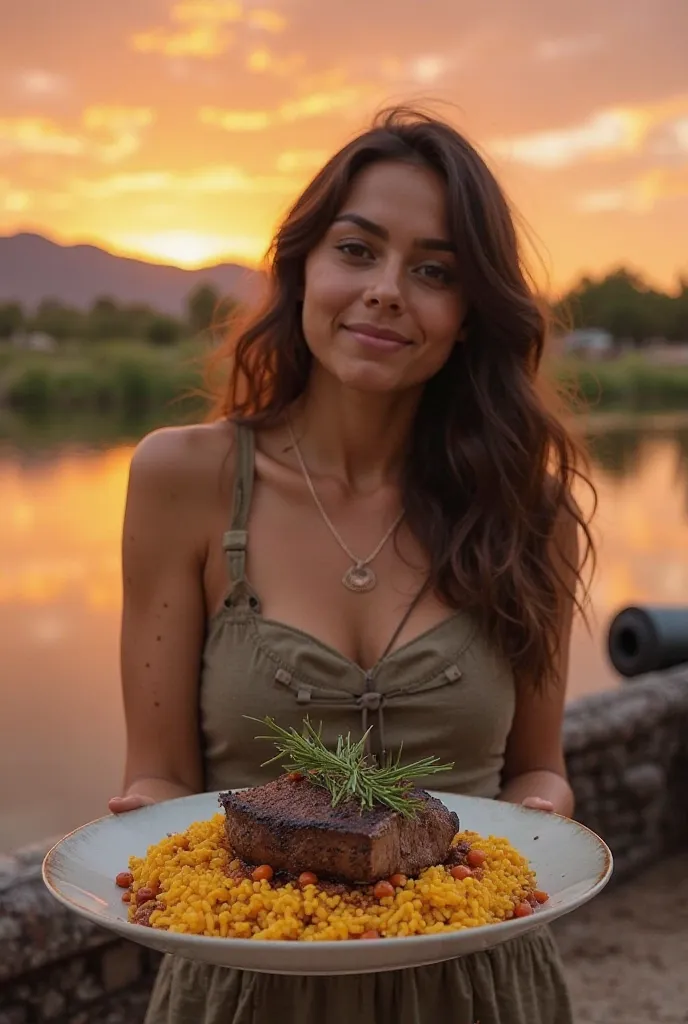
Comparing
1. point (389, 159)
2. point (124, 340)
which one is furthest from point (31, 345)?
point (389, 159)

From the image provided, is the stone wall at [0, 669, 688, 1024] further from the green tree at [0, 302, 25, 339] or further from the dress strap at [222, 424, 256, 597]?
the green tree at [0, 302, 25, 339]

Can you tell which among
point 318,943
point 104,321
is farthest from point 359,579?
point 104,321

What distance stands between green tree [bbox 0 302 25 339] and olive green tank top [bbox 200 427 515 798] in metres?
21.5

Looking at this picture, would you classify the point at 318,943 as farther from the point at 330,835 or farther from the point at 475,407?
the point at 475,407

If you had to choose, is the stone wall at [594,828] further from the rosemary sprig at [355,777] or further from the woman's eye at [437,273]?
the woman's eye at [437,273]

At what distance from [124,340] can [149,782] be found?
2388 centimetres

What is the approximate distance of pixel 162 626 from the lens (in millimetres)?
2053

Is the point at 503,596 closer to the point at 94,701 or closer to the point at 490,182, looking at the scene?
the point at 490,182

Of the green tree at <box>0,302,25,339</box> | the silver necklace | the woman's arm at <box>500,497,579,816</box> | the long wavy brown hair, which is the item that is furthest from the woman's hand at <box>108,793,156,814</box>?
the green tree at <box>0,302,25,339</box>

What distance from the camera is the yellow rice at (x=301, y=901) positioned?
130 cm

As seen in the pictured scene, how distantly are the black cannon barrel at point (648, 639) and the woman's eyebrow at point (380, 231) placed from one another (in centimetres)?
296

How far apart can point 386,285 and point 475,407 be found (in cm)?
48

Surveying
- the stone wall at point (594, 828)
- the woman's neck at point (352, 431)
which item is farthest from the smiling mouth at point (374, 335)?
the stone wall at point (594, 828)

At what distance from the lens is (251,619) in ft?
6.62
